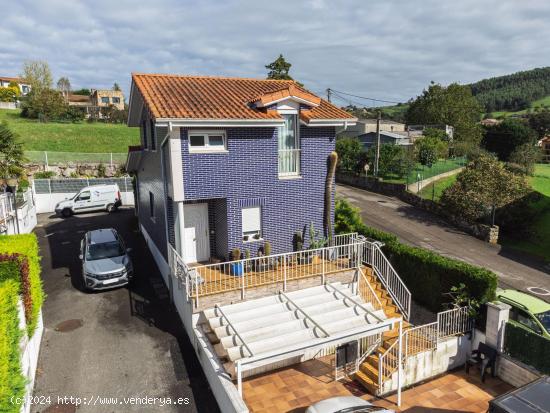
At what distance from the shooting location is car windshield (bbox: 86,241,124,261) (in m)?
16.0

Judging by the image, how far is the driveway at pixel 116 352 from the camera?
9742 millimetres

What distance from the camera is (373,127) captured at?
6444 cm

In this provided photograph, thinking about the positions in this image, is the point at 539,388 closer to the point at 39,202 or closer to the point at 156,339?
the point at 156,339

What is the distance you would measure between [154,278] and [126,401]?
7.39 m

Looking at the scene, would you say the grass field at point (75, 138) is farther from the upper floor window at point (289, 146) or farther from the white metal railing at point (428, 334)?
the white metal railing at point (428, 334)

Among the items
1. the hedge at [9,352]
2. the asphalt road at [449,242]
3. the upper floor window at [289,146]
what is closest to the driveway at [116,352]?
the hedge at [9,352]

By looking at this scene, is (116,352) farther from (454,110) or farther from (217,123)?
(454,110)

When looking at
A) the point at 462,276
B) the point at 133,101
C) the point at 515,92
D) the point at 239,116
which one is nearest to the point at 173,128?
the point at 239,116

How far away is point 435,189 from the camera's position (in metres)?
32.7

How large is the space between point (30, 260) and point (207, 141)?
6603 mm

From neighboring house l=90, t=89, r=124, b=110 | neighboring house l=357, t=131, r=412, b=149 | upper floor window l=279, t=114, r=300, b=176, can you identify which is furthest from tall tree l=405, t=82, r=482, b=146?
neighboring house l=90, t=89, r=124, b=110

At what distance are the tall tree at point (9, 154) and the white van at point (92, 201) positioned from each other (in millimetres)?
5787

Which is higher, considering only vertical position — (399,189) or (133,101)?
(133,101)

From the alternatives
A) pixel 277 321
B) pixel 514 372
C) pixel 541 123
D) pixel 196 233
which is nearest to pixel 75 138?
pixel 196 233
